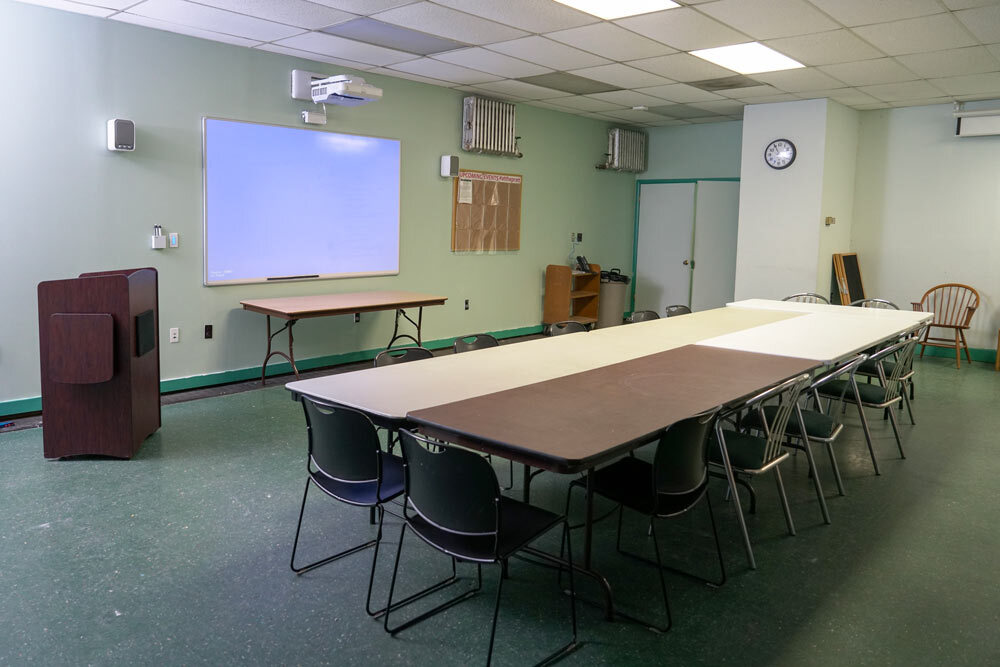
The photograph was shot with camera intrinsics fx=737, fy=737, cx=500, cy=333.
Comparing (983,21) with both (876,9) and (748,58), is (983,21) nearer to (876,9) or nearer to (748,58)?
(876,9)

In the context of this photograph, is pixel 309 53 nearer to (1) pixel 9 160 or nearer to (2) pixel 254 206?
(2) pixel 254 206

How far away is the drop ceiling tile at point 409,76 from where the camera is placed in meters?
6.82

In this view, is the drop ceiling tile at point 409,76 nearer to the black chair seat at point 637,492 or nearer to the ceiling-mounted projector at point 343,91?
the ceiling-mounted projector at point 343,91

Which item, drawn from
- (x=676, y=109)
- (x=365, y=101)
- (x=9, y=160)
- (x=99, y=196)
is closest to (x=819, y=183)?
(x=676, y=109)

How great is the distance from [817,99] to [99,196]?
6.90 m

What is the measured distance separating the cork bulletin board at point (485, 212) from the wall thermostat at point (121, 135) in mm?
3428

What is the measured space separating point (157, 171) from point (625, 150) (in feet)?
20.6

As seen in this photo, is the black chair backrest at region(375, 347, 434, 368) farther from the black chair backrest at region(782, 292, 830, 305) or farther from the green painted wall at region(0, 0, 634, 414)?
the black chair backrest at region(782, 292, 830, 305)

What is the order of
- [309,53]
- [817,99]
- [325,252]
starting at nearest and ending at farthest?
1. [309,53]
2. [325,252]
3. [817,99]

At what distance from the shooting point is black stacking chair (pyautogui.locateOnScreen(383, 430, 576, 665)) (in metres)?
2.32

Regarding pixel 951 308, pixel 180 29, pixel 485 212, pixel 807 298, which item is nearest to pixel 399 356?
pixel 180 29

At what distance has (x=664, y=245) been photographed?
33.9ft

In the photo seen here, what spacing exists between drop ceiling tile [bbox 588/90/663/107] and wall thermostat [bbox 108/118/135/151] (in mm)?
4577

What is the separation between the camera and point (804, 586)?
303 cm
